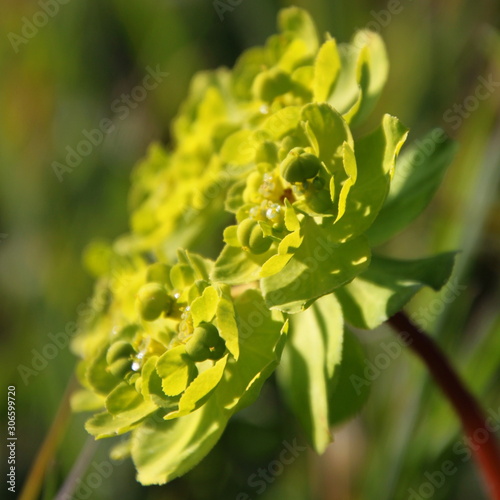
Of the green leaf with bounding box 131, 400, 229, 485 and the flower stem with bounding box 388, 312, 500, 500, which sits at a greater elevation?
the green leaf with bounding box 131, 400, 229, 485

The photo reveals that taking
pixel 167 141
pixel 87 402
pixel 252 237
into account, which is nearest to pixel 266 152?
pixel 252 237

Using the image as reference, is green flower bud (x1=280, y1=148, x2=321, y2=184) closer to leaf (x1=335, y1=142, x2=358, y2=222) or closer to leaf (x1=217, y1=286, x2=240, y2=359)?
leaf (x1=335, y1=142, x2=358, y2=222)

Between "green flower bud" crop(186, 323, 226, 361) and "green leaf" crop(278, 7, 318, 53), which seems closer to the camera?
"green flower bud" crop(186, 323, 226, 361)

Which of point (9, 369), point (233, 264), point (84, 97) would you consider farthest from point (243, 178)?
point (84, 97)

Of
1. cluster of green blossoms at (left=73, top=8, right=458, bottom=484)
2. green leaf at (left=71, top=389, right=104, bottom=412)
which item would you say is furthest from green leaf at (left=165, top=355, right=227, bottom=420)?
green leaf at (left=71, top=389, right=104, bottom=412)

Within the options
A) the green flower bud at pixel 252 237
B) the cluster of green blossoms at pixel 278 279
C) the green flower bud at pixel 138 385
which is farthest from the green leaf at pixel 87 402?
the green flower bud at pixel 252 237

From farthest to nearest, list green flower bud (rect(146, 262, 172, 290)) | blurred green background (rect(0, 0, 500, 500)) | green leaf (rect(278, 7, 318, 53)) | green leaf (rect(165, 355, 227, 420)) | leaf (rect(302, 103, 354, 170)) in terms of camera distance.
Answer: blurred green background (rect(0, 0, 500, 500)) → green leaf (rect(278, 7, 318, 53)) → green flower bud (rect(146, 262, 172, 290)) → leaf (rect(302, 103, 354, 170)) → green leaf (rect(165, 355, 227, 420))

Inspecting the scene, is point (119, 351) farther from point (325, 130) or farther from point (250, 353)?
point (325, 130)
